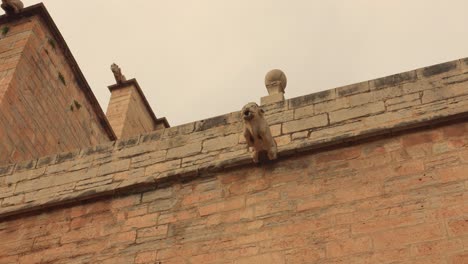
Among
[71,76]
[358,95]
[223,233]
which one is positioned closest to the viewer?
[223,233]

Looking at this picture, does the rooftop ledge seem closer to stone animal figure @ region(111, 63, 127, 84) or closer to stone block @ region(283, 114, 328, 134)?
stone block @ region(283, 114, 328, 134)

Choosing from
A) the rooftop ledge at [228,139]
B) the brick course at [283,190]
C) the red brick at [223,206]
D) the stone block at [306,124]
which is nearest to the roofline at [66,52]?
the rooftop ledge at [228,139]

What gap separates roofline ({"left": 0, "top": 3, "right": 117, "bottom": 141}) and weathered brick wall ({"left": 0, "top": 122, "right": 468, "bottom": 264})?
400 centimetres

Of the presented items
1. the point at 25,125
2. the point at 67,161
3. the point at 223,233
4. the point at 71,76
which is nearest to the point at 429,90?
the point at 223,233

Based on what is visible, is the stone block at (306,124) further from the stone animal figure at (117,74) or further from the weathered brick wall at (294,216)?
the stone animal figure at (117,74)

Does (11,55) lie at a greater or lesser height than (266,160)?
greater

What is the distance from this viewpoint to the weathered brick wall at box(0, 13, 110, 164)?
8.58m

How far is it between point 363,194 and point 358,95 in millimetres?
1070

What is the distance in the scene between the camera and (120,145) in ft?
22.6

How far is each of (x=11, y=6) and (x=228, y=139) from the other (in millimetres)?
4742

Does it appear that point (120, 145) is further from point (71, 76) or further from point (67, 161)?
point (71, 76)

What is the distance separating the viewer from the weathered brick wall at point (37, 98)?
8578mm

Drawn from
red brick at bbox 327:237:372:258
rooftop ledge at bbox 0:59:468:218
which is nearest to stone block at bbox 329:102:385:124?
rooftop ledge at bbox 0:59:468:218

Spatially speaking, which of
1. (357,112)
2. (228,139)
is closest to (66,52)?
(228,139)
